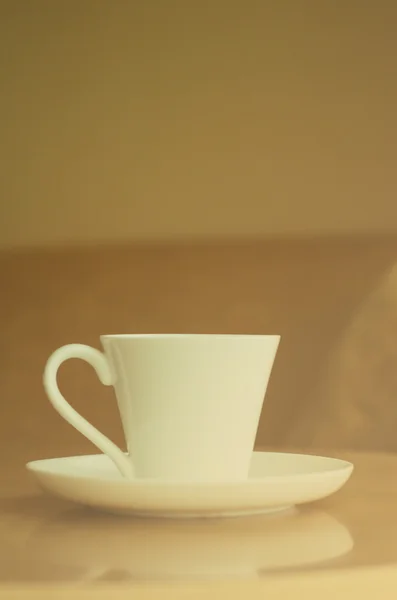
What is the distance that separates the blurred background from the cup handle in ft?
2.01

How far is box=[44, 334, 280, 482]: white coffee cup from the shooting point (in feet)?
1.59

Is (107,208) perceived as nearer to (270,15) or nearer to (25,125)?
(25,125)

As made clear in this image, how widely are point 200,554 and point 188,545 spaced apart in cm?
2

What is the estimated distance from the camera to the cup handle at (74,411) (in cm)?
51

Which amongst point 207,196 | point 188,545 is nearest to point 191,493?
point 188,545

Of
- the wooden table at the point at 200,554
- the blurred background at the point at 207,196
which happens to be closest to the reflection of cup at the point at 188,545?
the wooden table at the point at 200,554

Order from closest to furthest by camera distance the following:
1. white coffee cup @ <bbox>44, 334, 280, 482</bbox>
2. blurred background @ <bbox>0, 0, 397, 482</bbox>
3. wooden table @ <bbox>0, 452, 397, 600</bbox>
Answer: wooden table @ <bbox>0, 452, 397, 600</bbox> → white coffee cup @ <bbox>44, 334, 280, 482</bbox> → blurred background @ <bbox>0, 0, 397, 482</bbox>

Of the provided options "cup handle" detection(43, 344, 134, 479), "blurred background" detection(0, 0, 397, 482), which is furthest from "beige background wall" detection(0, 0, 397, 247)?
"cup handle" detection(43, 344, 134, 479)

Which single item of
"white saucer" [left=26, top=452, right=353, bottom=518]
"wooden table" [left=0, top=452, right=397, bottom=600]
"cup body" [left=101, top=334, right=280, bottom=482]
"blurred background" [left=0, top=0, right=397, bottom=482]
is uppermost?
"blurred background" [left=0, top=0, right=397, bottom=482]

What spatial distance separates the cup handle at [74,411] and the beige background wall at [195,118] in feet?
2.10

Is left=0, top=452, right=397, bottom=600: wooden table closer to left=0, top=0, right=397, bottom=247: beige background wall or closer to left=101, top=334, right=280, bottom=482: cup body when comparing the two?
left=101, top=334, right=280, bottom=482: cup body

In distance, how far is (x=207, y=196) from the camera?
3.83 feet

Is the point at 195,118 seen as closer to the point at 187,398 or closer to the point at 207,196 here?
the point at 207,196

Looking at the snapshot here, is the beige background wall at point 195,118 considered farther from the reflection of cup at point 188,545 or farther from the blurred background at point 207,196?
the reflection of cup at point 188,545
